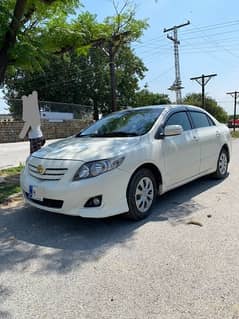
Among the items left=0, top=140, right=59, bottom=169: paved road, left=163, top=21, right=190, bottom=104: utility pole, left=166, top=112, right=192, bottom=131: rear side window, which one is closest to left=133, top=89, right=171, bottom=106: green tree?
left=163, top=21, right=190, bottom=104: utility pole

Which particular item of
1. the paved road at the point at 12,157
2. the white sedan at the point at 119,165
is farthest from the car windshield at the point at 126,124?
the paved road at the point at 12,157

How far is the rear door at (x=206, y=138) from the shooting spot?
5.71 m

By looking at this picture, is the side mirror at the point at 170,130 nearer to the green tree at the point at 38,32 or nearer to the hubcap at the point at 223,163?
the hubcap at the point at 223,163

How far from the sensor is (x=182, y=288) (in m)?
2.63

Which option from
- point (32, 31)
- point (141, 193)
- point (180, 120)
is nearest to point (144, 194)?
point (141, 193)

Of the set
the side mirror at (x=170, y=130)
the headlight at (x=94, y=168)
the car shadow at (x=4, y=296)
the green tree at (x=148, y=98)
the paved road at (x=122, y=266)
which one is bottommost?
the car shadow at (x=4, y=296)

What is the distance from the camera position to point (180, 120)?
5.38 meters

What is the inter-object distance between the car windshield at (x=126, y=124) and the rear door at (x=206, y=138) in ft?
3.30

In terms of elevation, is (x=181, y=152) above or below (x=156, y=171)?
above

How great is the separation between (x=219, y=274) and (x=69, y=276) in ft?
4.45

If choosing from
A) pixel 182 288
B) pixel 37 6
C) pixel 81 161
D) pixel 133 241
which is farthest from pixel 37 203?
pixel 37 6

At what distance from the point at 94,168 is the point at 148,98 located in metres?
46.8

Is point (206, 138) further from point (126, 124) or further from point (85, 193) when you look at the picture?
point (85, 193)

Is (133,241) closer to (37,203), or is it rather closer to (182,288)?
(182,288)
